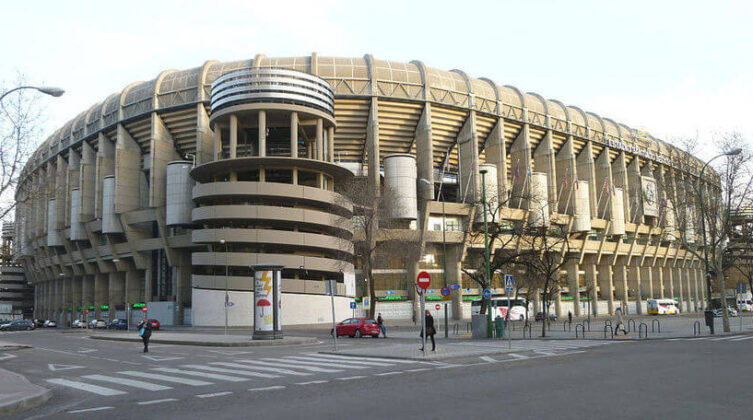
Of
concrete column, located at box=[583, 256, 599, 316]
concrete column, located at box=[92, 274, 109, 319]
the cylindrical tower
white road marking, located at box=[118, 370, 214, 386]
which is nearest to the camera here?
white road marking, located at box=[118, 370, 214, 386]

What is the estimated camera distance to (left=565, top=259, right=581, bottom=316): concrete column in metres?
80.4

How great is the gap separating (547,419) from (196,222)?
184ft

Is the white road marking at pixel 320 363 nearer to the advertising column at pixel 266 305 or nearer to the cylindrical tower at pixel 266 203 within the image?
the advertising column at pixel 266 305

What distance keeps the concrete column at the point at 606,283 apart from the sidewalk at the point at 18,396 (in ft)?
279

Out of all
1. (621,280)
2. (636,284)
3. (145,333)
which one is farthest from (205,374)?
(636,284)

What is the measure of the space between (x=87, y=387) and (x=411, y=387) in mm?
6992

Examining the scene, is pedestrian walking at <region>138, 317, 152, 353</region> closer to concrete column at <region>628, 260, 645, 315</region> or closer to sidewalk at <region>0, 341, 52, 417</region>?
sidewalk at <region>0, 341, 52, 417</region>

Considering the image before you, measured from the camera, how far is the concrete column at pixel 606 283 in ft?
282

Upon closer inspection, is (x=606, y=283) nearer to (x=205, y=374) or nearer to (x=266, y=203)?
(x=266, y=203)

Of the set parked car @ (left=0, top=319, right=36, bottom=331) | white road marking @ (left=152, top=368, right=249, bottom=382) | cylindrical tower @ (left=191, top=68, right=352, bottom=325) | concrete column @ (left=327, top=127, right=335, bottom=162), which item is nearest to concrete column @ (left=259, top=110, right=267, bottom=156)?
cylindrical tower @ (left=191, top=68, right=352, bottom=325)

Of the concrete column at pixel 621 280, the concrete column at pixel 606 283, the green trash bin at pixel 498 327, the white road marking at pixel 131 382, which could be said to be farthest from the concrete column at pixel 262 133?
the concrete column at pixel 621 280

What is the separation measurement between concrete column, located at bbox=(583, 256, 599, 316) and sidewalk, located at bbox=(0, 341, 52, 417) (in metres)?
78.9

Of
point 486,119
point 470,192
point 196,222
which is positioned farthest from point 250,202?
point 486,119

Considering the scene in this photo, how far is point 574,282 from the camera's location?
81000 millimetres
